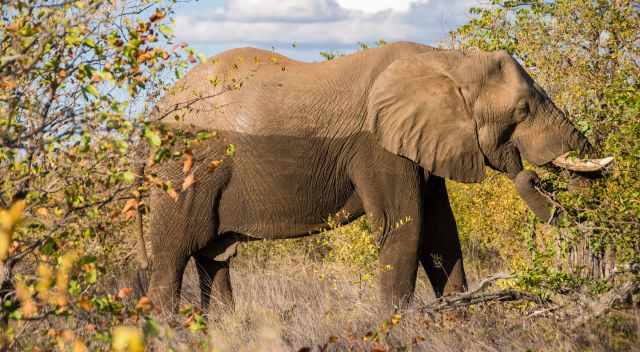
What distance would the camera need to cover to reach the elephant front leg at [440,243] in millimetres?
9055

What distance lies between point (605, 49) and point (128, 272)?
18.4 ft

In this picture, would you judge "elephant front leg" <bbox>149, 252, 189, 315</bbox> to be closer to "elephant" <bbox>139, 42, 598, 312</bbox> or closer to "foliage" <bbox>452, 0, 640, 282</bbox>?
"elephant" <bbox>139, 42, 598, 312</bbox>

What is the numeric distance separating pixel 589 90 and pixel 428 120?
1.89 meters

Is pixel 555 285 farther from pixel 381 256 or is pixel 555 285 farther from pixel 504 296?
pixel 381 256

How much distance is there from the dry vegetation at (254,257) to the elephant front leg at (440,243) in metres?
0.30

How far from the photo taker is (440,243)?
914 centimetres

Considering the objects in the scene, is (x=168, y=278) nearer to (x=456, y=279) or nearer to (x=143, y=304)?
(x=456, y=279)

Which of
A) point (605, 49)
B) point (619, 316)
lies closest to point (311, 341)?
point (619, 316)

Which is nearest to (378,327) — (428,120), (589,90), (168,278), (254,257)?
(428,120)

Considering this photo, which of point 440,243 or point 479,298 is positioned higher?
point 479,298

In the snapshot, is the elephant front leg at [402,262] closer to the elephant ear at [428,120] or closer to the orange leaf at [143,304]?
the elephant ear at [428,120]

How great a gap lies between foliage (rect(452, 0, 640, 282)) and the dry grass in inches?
20.5

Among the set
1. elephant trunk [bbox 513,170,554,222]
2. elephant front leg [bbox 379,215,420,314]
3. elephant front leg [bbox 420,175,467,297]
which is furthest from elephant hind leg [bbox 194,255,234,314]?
elephant trunk [bbox 513,170,554,222]

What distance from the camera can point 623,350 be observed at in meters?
6.47
